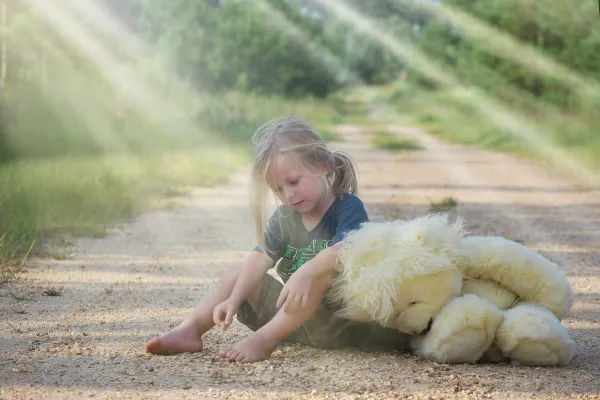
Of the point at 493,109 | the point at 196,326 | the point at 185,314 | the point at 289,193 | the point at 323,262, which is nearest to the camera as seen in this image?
the point at 323,262

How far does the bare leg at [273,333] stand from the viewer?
302 centimetres

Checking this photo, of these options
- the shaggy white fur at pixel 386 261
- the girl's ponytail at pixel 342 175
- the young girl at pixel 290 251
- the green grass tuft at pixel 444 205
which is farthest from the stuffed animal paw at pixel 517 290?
the green grass tuft at pixel 444 205

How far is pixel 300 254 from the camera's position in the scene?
128 inches

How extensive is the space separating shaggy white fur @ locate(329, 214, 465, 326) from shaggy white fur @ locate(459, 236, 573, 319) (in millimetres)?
153

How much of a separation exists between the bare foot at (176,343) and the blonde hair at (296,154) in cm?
48

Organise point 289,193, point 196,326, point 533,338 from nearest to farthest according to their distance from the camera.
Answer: point 533,338
point 289,193
point 196,326

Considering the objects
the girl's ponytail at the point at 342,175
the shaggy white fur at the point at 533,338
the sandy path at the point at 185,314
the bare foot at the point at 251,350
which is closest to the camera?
the sandy path at the point at 185,314

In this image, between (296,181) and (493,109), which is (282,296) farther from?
(493,109)

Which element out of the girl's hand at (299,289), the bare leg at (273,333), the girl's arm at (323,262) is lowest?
the bare leg at (273,333)

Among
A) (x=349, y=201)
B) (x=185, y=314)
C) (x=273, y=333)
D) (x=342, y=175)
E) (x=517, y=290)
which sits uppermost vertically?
(x=342, y=175)

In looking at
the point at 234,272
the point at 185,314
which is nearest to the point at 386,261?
the point at 234,272

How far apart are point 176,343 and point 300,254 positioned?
64 cm

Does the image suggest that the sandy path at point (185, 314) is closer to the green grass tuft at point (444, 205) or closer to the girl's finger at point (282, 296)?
the green grass tuft at point (444, 205)

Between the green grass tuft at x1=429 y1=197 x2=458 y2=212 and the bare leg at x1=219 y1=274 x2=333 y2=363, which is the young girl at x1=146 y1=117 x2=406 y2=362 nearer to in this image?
the bare leg at x1=219 y1=274 x2=333 y2=363
